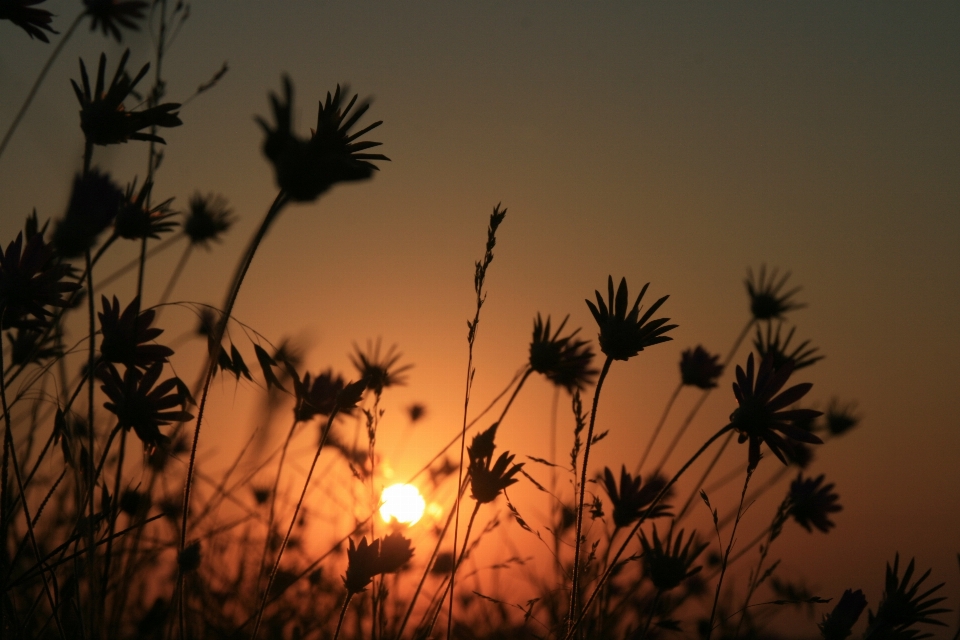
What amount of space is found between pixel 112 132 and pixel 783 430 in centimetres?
123

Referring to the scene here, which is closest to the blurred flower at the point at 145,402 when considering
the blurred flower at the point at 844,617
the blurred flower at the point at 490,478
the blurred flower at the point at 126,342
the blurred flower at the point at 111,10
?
the blurred flower at the point at 126,342

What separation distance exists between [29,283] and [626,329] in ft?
3.09

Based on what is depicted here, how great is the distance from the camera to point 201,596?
2113 mm

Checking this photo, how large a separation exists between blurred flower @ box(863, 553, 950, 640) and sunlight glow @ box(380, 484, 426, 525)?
0.91 metres

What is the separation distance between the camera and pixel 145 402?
1448 mm

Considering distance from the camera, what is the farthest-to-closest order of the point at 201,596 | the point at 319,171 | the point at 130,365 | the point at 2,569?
the point at 201,596
the point at 130,365
the point at 2,569
the point at 319,171

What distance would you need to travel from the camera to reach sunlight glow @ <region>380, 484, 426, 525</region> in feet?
6.09

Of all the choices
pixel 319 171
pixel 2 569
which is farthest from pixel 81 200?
pixel 319 171

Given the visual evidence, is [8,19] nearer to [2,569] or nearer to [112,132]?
[112,132]

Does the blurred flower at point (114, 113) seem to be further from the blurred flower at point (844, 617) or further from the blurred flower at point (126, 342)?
the blurred flower at point (844, 617)

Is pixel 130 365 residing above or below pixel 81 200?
below

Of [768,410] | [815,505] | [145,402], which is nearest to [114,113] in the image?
[145,402]

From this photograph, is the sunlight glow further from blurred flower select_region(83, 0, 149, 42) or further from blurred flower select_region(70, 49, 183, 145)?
blurred flower select_region(83, 0, 149, 42)

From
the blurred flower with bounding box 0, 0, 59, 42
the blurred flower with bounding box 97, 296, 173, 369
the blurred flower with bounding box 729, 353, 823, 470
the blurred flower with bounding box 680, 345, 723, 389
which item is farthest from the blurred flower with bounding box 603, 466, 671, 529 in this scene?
the blurred flower with bounding box 0, 0, 59, 42
